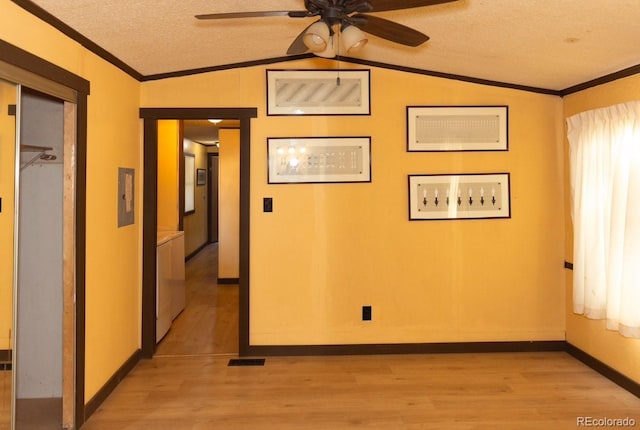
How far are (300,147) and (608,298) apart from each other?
262cm

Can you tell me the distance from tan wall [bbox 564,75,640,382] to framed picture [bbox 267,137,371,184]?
1.76 metres

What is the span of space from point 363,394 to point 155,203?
7.63ft

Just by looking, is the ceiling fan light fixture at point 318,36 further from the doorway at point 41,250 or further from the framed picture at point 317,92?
the framed picture at point 317,92

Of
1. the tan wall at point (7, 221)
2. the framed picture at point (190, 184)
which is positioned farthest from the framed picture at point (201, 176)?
the tan wall at point (7, 221)

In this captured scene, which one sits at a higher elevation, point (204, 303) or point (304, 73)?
point (304, 73)

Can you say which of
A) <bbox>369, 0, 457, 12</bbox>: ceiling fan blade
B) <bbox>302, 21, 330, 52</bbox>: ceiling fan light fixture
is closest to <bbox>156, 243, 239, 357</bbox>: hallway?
<bbox>302, 21, 330, 52</bbox>: ceiling fan light fixture

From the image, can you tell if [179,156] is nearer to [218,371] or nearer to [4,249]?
[218,371]

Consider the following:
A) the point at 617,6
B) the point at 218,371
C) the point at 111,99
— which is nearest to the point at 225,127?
the point at 111,99

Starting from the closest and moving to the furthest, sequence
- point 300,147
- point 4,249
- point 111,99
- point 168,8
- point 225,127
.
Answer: point 4,249
point 168,8
point 111,99
point 300,147
point 225,127

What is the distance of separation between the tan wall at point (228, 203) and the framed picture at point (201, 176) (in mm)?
3738

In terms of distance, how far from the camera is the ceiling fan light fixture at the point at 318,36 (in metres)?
2.02

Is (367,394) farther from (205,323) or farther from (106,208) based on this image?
(205,323)

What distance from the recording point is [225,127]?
7.38 m

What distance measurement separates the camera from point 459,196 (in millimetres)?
4258
